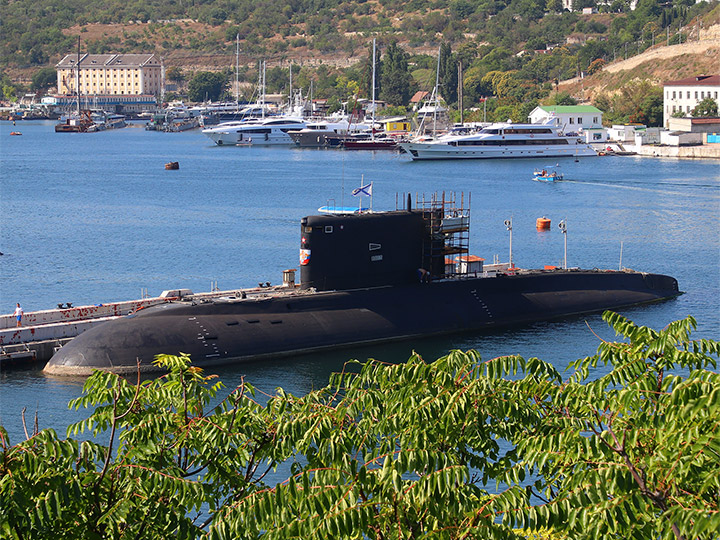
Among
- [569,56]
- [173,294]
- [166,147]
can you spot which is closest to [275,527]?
[173,294]

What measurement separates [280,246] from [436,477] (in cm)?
4746

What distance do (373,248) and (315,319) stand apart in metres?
3.06

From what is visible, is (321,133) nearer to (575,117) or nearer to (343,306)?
(575,117)

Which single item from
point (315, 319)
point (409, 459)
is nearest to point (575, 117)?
point (315, 319)

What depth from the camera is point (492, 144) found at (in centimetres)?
11688

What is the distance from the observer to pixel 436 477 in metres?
9.59

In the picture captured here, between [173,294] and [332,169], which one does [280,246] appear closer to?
[173,294]

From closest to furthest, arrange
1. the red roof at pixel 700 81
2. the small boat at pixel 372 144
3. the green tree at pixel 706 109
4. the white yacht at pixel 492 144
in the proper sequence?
1. the white yacht at pixel 492 144
2. the small boat at pixel 372 144
3. the green tree at pixel 706 109
4. the red roof at pixel 700 81

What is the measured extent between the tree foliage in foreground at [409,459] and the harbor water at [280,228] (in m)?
8.33

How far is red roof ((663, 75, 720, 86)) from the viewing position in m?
140

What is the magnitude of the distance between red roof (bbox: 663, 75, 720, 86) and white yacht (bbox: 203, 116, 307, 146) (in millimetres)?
51052

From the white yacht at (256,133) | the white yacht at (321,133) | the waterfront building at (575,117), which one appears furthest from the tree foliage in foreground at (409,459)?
the white yacht at (256,133)

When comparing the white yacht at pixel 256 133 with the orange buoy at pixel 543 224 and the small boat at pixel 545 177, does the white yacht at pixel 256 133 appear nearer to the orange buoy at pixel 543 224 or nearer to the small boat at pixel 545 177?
the small boat at pixel 545 177

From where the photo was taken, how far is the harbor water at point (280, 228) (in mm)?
35312
